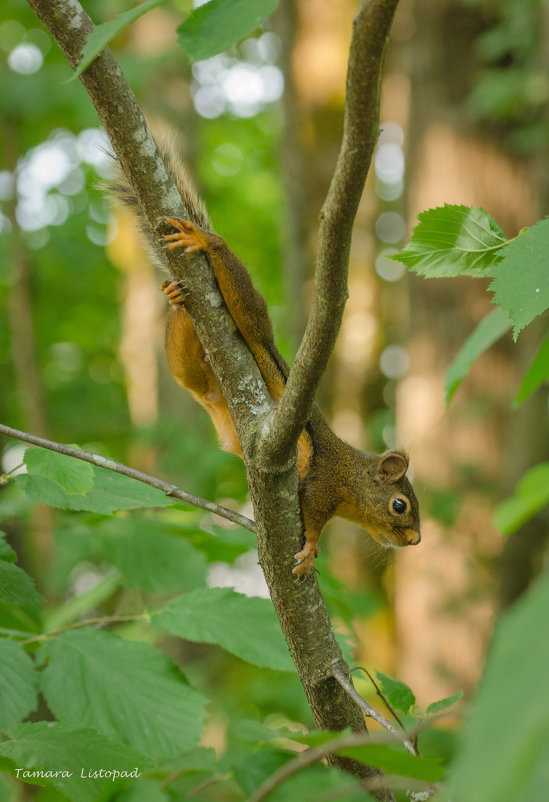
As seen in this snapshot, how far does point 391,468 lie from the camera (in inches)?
97.0

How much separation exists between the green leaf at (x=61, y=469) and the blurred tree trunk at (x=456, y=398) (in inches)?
164

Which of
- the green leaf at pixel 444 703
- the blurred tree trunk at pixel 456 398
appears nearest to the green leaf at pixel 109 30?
the green leaf at pixel 444 703

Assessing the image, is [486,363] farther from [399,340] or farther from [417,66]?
[399,340]

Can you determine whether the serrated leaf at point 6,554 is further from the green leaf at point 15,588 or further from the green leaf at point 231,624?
the green leaf at point 231,624

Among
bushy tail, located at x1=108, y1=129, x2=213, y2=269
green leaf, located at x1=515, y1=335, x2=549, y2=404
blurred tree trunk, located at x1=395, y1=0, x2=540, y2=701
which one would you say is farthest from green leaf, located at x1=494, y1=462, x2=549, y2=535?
blurred tree trunk, located at x1=395, y1=0, x2=540, y2=701

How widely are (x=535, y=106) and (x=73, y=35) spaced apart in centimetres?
492

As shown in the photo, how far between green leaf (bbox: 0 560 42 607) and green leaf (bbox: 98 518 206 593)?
0.47 metres

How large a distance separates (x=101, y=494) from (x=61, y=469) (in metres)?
0.20

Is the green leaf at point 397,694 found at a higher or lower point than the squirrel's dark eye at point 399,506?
lower

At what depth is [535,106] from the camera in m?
5.32

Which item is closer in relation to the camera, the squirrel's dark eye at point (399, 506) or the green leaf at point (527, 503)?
the green leaf at point (527, 503)

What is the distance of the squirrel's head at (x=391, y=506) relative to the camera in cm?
243

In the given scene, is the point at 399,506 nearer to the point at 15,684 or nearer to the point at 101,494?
the point at 101,494

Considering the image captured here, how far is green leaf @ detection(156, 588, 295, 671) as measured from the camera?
1.50 metres
